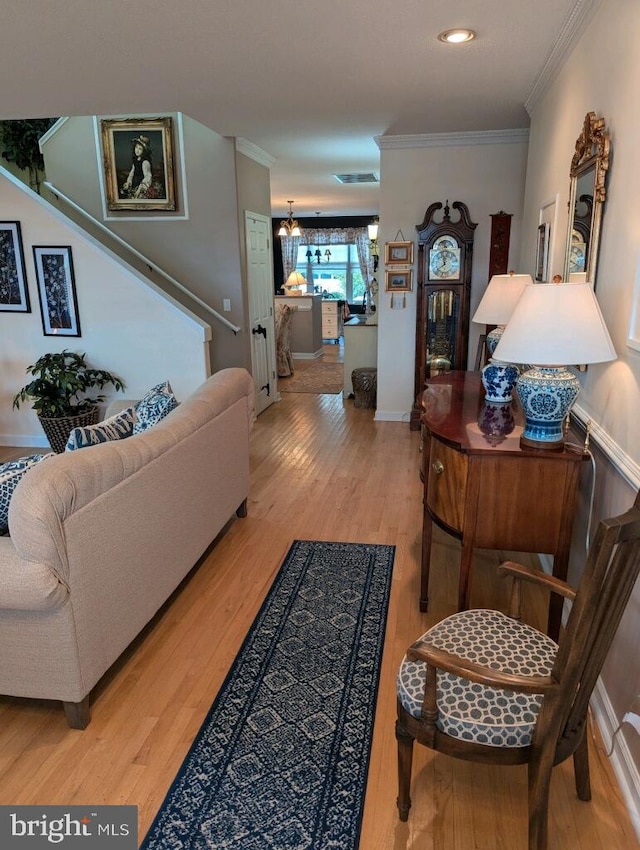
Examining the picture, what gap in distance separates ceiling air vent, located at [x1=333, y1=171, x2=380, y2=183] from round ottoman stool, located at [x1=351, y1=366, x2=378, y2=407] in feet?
9.29

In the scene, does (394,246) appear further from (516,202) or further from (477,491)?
(477,491)

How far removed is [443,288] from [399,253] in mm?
530

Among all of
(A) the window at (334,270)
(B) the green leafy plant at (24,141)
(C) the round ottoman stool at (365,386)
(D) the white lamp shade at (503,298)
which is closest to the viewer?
(D) the white lamp shade at (503,298)

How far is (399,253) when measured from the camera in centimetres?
523

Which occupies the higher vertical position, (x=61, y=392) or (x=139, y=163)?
(x=139, y=163)

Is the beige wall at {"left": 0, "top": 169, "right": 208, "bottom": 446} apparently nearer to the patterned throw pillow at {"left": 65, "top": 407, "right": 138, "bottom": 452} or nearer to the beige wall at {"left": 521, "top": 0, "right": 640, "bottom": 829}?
the patterned throw pillow at {"left": 65, "top": 407, "right": 138, "bottom": 452}

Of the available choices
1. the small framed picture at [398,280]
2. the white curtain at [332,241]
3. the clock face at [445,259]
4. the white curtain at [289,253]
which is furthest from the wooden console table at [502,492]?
the white curtain at [289,253]

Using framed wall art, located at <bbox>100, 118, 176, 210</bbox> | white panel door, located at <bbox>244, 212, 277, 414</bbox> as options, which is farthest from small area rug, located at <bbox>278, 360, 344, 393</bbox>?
framed wall art, located at <bbox>100, 118, 176, 210</bbox>

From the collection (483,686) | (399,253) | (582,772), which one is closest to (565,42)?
(399,253)

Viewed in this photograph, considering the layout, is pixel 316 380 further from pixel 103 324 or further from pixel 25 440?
pixel 25 440

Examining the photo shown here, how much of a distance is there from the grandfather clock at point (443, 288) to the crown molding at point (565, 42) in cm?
140

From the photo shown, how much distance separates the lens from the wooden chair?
1143 mm

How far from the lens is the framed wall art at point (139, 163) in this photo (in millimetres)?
5242

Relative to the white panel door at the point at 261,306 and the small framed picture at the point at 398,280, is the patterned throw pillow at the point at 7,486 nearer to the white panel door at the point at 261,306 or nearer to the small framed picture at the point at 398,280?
the white panel door at the point at 261,306
